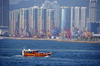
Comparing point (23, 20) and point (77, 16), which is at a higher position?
point (77, 16)

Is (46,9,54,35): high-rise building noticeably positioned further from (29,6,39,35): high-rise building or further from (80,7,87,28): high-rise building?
(80,7,87,28): high-rise building

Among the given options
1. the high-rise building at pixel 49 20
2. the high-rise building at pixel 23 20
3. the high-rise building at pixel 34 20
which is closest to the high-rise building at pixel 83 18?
the high-rise building at pixel 49 20

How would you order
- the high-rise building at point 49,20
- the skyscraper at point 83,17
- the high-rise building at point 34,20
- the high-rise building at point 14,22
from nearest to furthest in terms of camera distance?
the high-rise building at point 34,20 → the high-rise building at point 49,20 → the high-rise building at point 14,22 → the skyscraper at point 83,17

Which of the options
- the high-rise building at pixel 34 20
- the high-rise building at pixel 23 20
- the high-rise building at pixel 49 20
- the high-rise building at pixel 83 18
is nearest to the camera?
the high-rise building at pixel 23 20

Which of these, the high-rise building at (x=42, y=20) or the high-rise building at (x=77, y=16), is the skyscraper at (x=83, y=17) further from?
the high-rise building at (x=42, y=20)

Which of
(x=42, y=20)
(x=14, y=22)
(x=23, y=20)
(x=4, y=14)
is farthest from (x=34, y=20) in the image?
(x=4, y=14)

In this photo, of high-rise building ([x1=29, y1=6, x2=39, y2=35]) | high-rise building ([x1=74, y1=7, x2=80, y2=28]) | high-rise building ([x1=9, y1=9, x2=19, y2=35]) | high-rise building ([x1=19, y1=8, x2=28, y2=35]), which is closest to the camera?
high-rise building ([x1=19, y1=8, x2=28, y2=35])

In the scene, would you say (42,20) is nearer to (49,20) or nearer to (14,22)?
(49,20)

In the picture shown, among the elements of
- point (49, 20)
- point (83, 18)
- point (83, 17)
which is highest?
point (83, 17)

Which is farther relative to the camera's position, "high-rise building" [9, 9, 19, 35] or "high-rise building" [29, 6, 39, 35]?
"high-rise building" [9, 9, 19, 35]

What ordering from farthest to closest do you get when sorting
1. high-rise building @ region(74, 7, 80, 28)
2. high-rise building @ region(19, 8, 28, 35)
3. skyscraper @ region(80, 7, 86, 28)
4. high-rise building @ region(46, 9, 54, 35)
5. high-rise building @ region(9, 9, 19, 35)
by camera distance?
high-rise building @ region(74, 7, 80, 28), skyscraper @ region(80, 7, 86, 28), high-rise building @ region(9, 9, 19, 35), high-rise building @ region(46, 9, 54, 35), high-rise building @ region(19, 8, 28, 35)

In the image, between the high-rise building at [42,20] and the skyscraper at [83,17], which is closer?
the high-rise building at [42,20]

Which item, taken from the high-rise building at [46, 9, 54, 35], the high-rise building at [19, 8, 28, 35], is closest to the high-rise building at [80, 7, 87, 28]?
the high-rise building at [46, 9, 54, 35]
